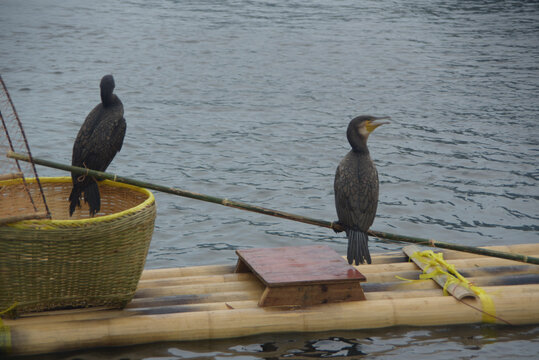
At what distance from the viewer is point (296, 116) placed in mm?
12609

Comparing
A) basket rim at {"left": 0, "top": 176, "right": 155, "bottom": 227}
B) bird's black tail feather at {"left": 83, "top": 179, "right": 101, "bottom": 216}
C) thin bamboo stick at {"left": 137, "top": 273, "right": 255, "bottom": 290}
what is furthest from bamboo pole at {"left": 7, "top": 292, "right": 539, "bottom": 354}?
bird's black tail feather at {"left": 83, "top": 179, "right": 101, "bottom": 216}

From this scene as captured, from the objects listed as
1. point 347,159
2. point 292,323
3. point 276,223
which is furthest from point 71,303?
point 276,223

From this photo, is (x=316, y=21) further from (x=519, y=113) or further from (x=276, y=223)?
(x=276, y=223)

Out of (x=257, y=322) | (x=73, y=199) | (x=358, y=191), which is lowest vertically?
(x=257, y=322)

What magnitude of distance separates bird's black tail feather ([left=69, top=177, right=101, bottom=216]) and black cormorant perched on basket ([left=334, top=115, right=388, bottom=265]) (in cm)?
158

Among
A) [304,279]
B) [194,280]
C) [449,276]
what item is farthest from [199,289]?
[449,276]

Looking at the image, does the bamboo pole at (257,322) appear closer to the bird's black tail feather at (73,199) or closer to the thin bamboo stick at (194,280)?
the thin bamboo stick at (194,280)

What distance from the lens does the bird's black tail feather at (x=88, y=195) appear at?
5.14 metres

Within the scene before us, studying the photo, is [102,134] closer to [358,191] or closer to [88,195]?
[88,195]

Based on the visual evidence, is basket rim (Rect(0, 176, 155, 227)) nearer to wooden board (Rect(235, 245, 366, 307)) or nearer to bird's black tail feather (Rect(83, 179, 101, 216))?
bird's black tail feather (Rect(83, 179, 101, 216))

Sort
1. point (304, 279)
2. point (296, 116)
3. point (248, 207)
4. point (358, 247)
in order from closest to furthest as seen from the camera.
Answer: point (248, 207) → point (304, 279) → point (358, 247) → point (296, 116)

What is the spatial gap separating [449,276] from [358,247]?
2.55 ft

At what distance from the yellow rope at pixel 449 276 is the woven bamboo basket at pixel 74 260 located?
2.06 metres

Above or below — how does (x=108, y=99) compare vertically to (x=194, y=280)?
above
